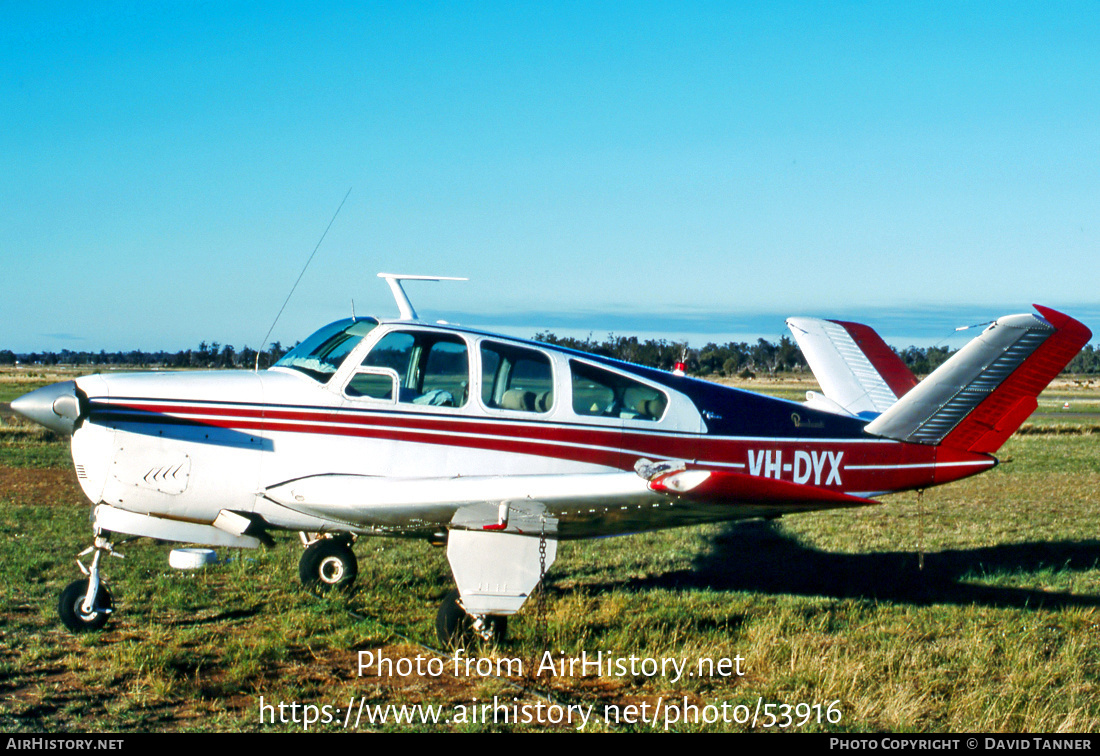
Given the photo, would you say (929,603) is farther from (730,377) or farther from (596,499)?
(730,377)

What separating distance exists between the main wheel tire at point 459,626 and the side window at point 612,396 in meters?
1.77

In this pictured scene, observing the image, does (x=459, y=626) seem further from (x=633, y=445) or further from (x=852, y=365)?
(x=852, y=365)

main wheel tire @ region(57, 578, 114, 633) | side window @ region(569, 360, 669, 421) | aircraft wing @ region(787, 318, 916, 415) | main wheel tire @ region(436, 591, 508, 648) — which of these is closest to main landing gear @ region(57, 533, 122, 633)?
main wheel tire @ region(57, 578, 114, 633)

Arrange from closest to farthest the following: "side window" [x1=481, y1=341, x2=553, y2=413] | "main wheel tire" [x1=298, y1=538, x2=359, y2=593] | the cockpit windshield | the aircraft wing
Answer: the cockpit windshield → "side window" [x1=481, y1=341, x2=553, y2=413] → "main wheel tire" [x1=298, y1=538, x2=359, y2=593] → the aircraft wing

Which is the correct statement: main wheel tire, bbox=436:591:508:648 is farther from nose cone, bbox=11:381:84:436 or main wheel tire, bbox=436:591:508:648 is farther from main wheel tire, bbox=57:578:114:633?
nose cone, bbox=11:381:84:436

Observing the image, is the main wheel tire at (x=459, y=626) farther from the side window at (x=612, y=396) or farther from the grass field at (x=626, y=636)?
the side window at (x=612, y=396)

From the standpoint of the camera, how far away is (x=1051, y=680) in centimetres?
563

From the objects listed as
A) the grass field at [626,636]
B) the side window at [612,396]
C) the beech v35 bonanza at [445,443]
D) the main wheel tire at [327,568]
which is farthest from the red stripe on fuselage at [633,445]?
the main wheel tire at [327,568]

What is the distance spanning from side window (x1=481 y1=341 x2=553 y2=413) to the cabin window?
7.1 inches

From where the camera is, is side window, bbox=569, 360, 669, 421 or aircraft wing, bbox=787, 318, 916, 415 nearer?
side window, bbox=569, 360, 669, 421

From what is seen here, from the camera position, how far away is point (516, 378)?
6.61m

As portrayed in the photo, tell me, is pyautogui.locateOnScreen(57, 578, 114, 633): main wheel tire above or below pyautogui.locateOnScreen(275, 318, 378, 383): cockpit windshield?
below

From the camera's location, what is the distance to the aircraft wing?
8.71 meters

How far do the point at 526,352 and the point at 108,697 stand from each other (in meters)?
3.71
